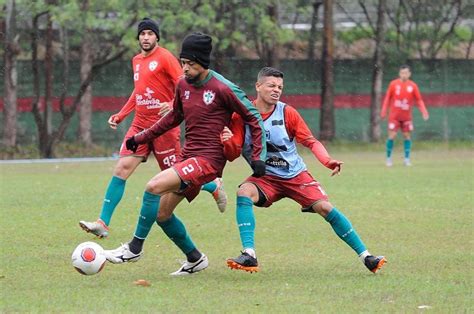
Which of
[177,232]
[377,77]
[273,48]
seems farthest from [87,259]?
[377,77]

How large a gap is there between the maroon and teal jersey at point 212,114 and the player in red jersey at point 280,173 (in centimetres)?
15

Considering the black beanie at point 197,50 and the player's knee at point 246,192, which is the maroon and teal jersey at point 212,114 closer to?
the black beanie at point 197,50

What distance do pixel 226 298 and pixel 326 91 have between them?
21556 millimetres

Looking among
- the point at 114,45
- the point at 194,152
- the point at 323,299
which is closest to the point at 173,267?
the point at 194,152

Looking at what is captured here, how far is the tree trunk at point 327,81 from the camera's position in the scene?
28.1m

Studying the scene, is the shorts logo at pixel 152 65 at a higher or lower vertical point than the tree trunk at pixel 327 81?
higher

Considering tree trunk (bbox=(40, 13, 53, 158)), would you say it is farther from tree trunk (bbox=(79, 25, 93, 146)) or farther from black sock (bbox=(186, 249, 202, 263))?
black sock (bbox=(186, 249, 202, 263))

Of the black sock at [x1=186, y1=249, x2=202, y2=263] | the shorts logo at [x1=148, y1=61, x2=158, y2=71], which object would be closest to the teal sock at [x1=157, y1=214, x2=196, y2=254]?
the black sock at [x1=186, y1=249, x2=202, y2=263]

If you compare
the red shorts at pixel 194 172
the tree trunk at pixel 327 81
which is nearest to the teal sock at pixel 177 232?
the red shorts at pixel 194 172

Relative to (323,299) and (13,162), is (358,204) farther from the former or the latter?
(13,162)

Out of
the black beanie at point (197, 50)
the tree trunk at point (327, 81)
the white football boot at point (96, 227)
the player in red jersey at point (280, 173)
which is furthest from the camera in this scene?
the tree trunk at point (327, 81)

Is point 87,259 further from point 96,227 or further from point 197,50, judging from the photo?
point 96,227

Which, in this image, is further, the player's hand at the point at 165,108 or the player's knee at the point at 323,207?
the player's hand at the point at 165,108

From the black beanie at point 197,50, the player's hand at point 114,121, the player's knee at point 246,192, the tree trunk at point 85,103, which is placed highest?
the black beanie at point 197,50
